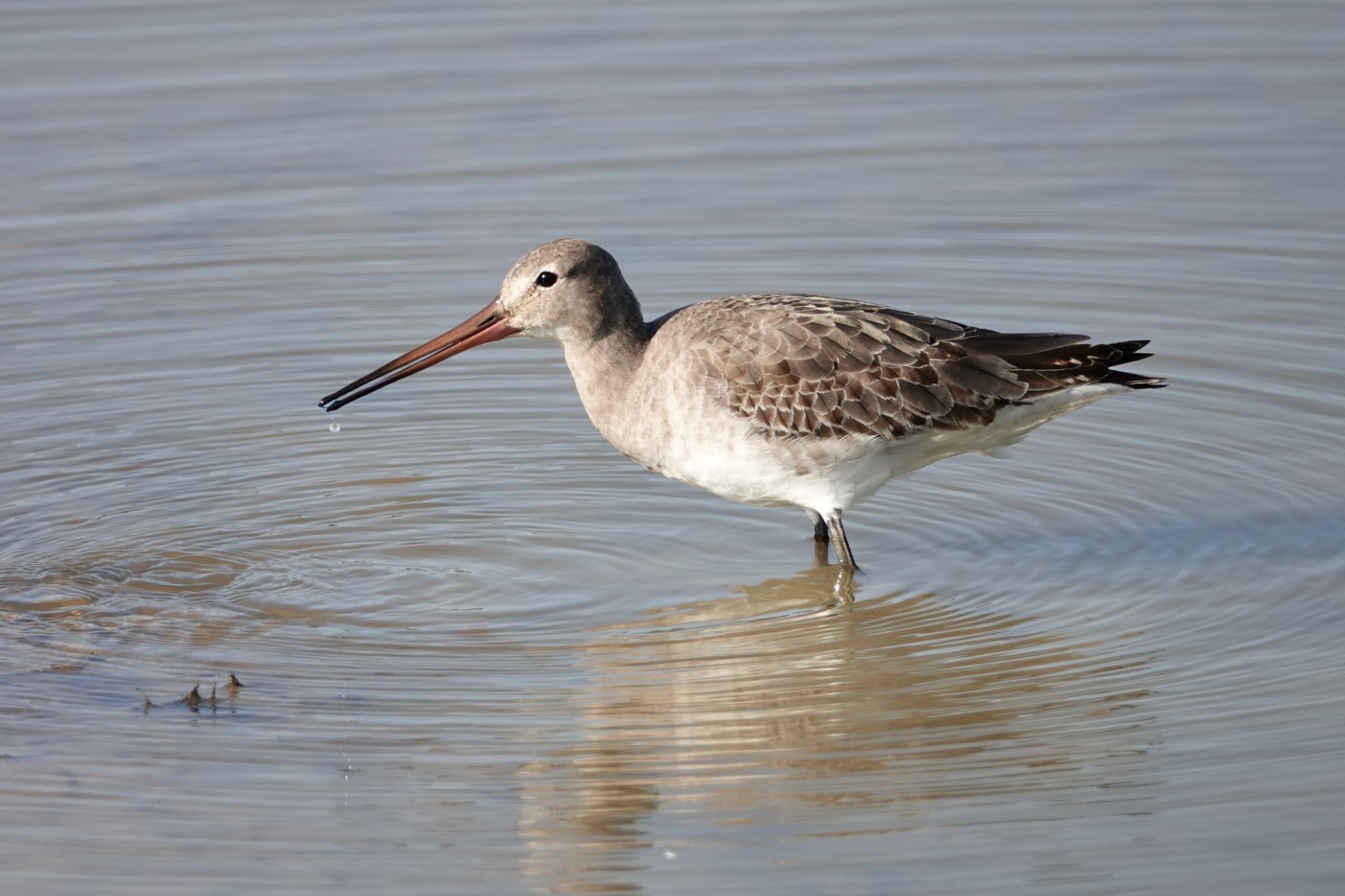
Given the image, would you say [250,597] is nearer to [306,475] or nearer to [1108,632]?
[306,475]

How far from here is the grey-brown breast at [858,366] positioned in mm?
9141

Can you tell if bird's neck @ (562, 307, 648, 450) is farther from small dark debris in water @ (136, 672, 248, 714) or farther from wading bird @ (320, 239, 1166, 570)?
small dark debris in water @ (136, 672, 248, 714)

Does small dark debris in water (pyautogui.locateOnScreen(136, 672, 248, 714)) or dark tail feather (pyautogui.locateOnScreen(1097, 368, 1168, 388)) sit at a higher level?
dark tail feather (pyautogui.locateOnScreen(1097, 368, 1168, 388))

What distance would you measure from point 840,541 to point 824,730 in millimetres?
Answer: 1771

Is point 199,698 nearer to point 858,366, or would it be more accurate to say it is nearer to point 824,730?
point 824,730

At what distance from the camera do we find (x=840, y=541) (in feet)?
30.1

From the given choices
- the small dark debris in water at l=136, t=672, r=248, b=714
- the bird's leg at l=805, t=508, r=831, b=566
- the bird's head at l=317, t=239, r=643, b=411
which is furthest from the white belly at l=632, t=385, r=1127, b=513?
the small dark debris in water at l=136, t=672, r=248, b=714

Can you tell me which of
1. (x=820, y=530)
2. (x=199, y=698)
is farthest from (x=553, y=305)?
(x=199, y=698)

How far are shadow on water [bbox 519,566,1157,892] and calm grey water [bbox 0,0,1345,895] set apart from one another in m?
0.03

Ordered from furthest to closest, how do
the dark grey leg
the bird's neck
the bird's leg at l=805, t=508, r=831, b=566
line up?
the dark grey leg, the bird's leg at l=805, t=508, r=831, b=566, the bird's neck

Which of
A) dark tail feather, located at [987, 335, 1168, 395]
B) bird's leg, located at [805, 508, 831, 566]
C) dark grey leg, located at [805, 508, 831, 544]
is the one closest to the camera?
dark tail feather, located at [987, 335, 1168, 395]

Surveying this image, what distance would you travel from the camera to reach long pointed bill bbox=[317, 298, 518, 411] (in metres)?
9.59

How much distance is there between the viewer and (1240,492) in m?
9.94

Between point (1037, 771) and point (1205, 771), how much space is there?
591 millimetres
